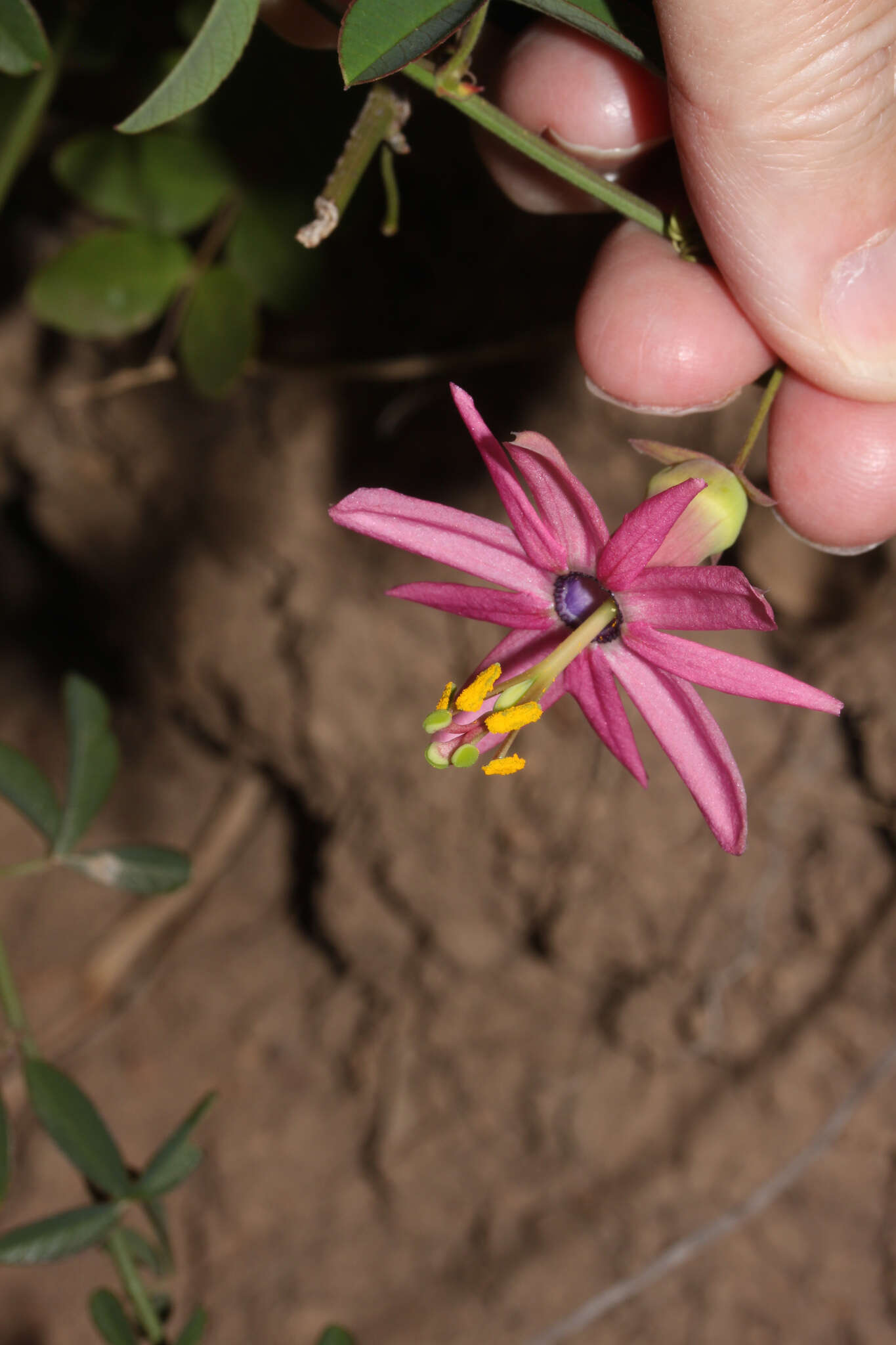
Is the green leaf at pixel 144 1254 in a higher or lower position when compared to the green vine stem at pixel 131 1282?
lower

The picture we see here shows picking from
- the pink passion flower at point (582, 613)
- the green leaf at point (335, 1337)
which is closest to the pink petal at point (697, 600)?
the pink passion flower at point (582, 613)

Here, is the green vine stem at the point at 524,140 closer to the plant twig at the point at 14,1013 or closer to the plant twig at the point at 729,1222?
the plant twig at the point at 14,1013

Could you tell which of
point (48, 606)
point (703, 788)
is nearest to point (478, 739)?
point (703, 788)

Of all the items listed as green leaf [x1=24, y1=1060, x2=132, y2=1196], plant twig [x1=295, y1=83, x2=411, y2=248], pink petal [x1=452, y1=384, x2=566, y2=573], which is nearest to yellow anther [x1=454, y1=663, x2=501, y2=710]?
pink petal [x1=452, y1=384, x2=566, y2=573]

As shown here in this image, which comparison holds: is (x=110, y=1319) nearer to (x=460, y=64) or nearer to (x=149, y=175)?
(x=460, y=64)

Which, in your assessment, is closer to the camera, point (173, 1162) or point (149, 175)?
point (173, 1162)

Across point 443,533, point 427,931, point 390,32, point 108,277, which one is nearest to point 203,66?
point 390,32
